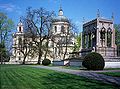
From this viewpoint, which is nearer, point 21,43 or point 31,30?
point 31,30

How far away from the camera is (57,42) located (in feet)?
194

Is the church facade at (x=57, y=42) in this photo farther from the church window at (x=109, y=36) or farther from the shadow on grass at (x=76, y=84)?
the shadow on grass at (x=76, y=84)

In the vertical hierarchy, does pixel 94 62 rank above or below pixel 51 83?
above

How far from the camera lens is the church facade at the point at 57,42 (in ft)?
188

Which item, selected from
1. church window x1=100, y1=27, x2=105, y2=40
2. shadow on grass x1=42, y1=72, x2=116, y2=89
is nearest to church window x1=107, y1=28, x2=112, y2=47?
church window x1=100, y1=27, x2=105, y2=40

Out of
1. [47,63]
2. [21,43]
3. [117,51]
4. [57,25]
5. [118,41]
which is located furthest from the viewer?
[57,25]

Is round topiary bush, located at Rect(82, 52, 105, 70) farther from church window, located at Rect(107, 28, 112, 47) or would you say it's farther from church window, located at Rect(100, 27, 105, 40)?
church window, located at Rect(107, 28, 112, 47)

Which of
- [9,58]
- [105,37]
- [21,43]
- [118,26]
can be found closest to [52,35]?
[21,43]

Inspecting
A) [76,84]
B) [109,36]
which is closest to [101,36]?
[109,36]

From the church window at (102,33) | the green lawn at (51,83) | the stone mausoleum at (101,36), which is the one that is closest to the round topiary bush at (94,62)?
the green lawn at (51,83)

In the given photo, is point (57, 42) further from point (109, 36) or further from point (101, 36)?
point (101, 36)

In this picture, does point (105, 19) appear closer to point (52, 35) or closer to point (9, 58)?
point (52, 35)

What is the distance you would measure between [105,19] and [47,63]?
16.3 metres

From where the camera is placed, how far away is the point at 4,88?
1114cm
